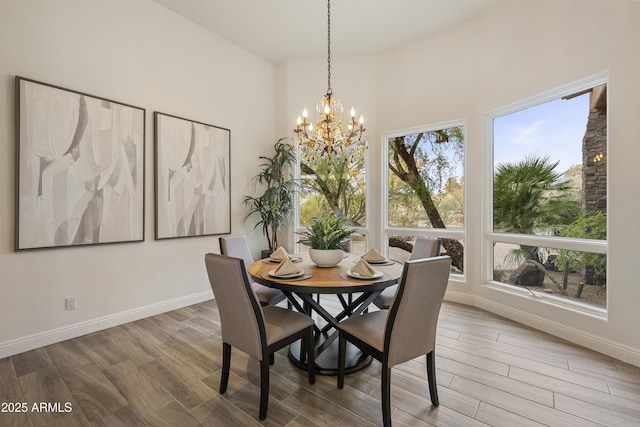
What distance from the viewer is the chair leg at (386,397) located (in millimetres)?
1619

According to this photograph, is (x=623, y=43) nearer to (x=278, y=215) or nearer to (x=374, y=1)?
(x=374, y=1)

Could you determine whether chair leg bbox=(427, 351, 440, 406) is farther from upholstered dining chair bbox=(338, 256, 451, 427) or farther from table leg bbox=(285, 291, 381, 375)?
table leg bbox=(285, 291, 381, 375)

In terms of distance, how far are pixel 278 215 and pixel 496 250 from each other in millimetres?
2902

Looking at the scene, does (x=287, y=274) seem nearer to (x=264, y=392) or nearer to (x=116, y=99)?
(x=264, y=392)

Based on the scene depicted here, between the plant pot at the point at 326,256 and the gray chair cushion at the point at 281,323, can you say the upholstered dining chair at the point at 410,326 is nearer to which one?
the gray chair cushion at the point at 281,323

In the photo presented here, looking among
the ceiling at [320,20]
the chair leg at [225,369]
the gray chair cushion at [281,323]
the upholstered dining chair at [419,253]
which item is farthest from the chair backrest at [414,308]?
the ceiling at [320,20]

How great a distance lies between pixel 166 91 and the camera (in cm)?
348

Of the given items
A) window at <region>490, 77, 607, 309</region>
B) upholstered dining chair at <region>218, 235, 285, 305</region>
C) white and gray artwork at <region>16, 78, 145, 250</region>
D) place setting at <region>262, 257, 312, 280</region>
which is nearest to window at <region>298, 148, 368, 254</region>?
window at <region>490, 77, 607, 309</region>

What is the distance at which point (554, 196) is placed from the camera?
303 centimetres

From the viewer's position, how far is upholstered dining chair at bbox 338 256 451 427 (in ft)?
5.30

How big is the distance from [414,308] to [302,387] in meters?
1.02

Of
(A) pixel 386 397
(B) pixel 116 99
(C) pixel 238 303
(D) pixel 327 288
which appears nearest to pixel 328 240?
(D) pixel 327 288

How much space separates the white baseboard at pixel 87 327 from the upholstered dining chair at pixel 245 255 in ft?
4.31

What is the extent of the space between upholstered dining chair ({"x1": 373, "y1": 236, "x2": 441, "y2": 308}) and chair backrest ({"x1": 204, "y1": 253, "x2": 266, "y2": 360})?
3.93ft
